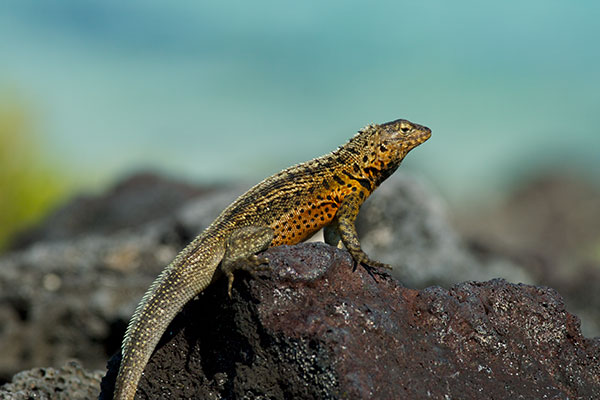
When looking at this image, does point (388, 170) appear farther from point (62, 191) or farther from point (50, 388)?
point (62, 191)

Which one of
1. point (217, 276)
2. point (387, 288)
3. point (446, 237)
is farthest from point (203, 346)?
point (446, 237)

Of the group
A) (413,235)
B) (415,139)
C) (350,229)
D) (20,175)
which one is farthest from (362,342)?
(20,175)

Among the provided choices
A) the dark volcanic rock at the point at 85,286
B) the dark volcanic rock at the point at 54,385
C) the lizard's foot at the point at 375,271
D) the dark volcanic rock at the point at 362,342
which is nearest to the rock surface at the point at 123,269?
the dark volcanic rock at the point at 85,286

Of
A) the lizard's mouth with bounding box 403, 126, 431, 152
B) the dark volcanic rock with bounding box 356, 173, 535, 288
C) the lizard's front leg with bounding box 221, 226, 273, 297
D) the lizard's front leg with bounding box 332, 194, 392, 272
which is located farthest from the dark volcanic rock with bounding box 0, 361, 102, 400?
the dark volcanic rock with bounding box 356, 173, 535, 288

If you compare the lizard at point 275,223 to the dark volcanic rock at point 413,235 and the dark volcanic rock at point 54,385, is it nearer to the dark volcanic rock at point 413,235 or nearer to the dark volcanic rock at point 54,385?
the dark volcanic rock at point 54,385

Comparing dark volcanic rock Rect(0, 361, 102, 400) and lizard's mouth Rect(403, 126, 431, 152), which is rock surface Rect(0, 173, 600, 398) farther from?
lizard's mouth Rect(403, 126, 431, 152)

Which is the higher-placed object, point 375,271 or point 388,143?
point 388,143

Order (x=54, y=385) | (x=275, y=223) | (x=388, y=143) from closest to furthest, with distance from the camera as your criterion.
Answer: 1. (x=275, y=223)
2. (x=54, y=385)
3. (x=388, y=143)

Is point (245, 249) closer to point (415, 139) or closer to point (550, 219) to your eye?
point (415, 139)
